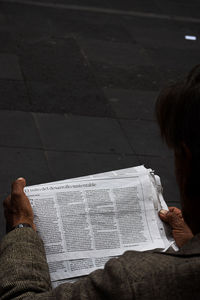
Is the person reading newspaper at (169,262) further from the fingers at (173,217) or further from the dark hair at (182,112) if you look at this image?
the fingers at (173,217)

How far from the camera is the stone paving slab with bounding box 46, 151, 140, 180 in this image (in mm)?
4379

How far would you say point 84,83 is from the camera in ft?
20.4

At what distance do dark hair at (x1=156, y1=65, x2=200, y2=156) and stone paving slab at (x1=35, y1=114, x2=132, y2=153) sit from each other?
3444 millimetres

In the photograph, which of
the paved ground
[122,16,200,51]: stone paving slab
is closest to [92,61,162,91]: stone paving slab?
the paved ground

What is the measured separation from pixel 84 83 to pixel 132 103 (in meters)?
0.70

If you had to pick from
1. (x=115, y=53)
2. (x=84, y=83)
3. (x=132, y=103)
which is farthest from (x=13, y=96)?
(x=115, y=53)

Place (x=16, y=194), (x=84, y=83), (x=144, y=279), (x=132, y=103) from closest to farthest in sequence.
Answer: (x=144, y=279) → (x=16, y=194) → (x=132, y=103) → (x=84, y=83)

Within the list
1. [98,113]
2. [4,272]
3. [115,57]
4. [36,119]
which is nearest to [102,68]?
[115,57]

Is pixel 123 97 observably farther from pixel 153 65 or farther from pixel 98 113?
pixel 153 65

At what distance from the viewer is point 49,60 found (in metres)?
6.79

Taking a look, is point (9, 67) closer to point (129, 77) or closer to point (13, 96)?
point (13, 96)

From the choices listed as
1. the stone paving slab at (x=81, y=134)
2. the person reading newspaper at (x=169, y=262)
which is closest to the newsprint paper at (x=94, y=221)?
the person reading newspaper at (x=169, y=262)

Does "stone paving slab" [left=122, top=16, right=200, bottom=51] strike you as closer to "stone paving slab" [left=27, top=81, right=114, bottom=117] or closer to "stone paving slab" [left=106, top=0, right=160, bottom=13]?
"stone paving slab" [left=106, top=0, right=160, bottom=13]

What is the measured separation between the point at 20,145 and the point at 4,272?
3182 mm
